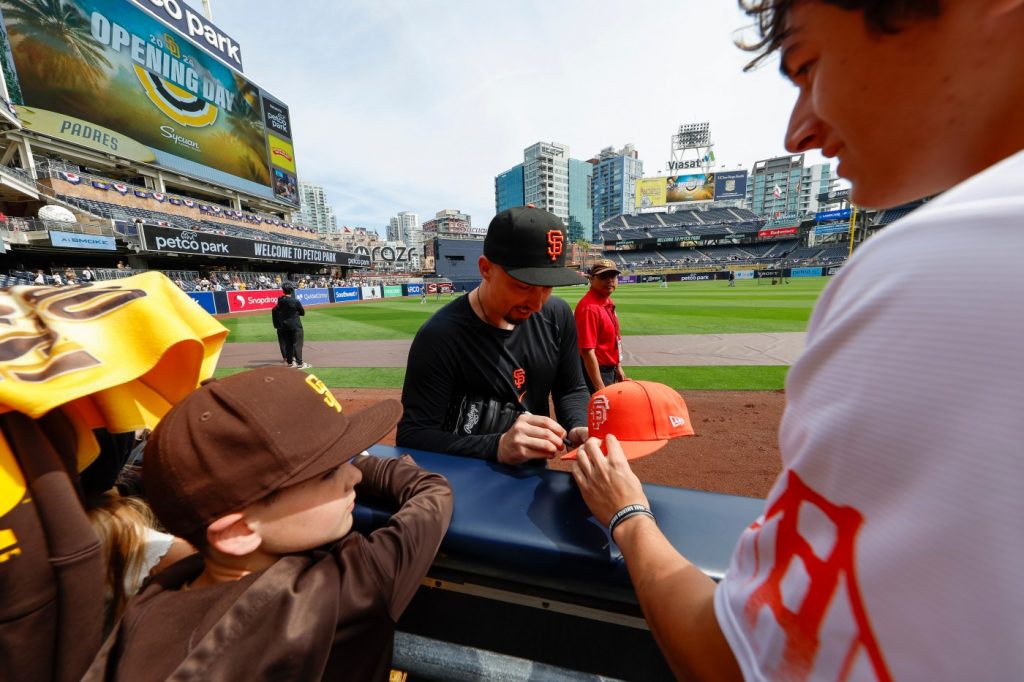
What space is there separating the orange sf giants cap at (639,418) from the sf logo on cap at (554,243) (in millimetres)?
836

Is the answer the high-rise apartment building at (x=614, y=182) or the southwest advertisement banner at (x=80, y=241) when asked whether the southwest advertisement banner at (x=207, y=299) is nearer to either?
the southwest advertisement banner at (x=80, y=241)

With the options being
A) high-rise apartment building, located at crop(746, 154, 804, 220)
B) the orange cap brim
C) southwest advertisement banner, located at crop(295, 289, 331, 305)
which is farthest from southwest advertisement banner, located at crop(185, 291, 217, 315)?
high-rise apartment building, located at crop(746, 154, 804, 220)

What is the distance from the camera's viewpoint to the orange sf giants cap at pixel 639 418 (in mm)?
1324

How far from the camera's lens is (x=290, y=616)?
2.91ft

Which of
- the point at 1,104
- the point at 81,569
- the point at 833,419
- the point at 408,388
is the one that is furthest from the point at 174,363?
the point at 1,104

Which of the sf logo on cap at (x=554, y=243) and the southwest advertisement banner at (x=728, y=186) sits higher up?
the southwest advertisement banner at (x=728, y=186)

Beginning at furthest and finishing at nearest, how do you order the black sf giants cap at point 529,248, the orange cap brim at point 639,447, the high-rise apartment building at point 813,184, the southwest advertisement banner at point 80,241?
1. the high-rise apartment building at point 813,184
2. the southwest advertisement banner at point 80,241
3. the black sf giants cap at point 529,248
4. the orange cap brim at point 639,447

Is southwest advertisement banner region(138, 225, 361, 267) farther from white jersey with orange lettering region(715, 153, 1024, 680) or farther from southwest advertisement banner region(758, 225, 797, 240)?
southwest advertisement banner region(758, 225, 797, 240)

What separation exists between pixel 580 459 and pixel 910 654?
77cm

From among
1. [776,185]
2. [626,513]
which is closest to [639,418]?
[626,513]

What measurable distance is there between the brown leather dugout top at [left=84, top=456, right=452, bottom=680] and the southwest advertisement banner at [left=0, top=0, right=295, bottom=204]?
142 ft

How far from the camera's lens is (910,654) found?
397mm

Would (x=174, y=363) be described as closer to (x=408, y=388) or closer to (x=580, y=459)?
(x=408, y=388)

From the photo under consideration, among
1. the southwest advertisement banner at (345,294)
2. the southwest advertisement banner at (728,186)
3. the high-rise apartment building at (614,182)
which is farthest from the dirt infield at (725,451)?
the high-rise apartment building at (614,182)
